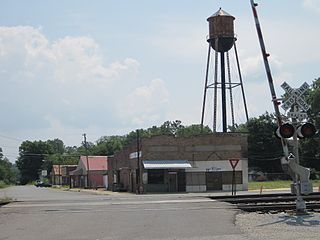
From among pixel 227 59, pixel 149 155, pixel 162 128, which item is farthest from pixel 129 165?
pixel 162 128

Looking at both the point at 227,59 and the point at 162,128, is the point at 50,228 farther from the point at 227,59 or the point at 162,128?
the point at 162,128

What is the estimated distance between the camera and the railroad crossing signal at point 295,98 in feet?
66.1

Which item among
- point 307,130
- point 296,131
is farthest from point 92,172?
point 307,130

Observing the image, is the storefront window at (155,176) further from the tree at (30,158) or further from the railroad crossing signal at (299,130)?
the tree at (30,158)

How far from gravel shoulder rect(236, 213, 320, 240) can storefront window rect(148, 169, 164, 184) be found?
41.9 metres

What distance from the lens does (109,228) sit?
1683 cm

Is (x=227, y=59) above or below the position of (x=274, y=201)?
above

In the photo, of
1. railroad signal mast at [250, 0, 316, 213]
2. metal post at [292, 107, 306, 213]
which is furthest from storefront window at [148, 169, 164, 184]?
metal post at [292, 107, 306, 213]

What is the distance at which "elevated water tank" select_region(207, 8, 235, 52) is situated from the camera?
7106 cm

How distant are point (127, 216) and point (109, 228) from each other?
3963 millimetres

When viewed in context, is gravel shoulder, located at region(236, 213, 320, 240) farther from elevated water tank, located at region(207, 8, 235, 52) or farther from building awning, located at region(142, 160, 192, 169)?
elevated water tank, located at region(207, 8, 235, 52)

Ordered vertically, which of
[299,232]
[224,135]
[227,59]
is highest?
[227,59]

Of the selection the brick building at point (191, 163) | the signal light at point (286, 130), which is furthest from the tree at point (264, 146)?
the signal light at point (286, 130)

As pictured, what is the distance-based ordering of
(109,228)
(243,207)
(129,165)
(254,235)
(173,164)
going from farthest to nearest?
(129,165)
(173,164)
(243,207)
(109,228)
(254,235)
